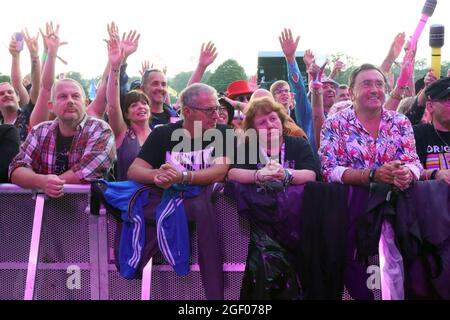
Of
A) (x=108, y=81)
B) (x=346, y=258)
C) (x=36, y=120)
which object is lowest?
(x=346, y=258)

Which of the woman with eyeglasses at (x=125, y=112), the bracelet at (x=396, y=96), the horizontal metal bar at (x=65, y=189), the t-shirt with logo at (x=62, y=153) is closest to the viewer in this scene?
the horizontal metal bar at (x=65, y=189)

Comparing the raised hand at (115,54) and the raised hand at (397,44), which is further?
the raised hand at (397,44)

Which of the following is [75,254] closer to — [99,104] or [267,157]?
[267,157]

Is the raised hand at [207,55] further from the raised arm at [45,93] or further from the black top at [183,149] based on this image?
A: the black top at [183,149]

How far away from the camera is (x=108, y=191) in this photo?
163 inches

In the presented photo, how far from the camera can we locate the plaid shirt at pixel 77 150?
4504mm

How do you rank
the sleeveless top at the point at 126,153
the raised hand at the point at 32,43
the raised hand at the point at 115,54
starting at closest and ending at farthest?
1. the sleeveless top at the point at 126,153
2. the raised hand at the point at 115,54
3. the raised hand at the point at 32,43

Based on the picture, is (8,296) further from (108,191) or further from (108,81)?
(108,81)

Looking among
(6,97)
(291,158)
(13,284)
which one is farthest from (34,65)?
(291,158)

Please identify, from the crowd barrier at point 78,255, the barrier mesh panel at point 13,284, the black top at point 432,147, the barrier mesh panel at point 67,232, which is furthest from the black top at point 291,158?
the barrier mesh panel at point 13,284

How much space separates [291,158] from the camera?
170 inches

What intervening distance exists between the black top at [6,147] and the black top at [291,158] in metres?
1.68
